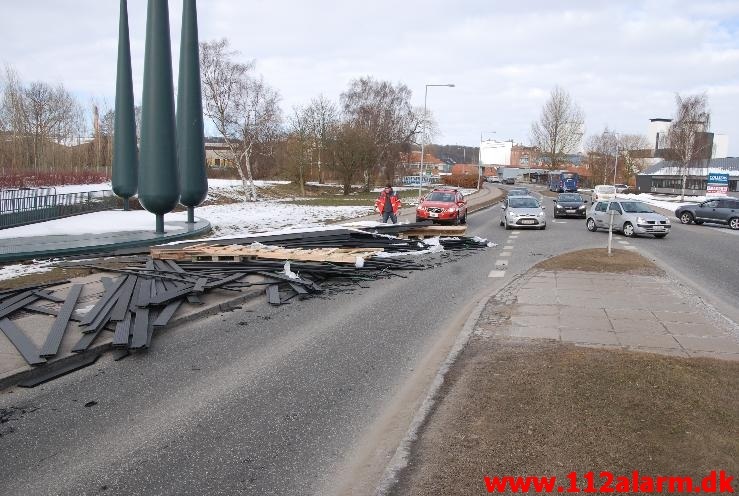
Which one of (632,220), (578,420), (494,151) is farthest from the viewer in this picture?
(494,151)

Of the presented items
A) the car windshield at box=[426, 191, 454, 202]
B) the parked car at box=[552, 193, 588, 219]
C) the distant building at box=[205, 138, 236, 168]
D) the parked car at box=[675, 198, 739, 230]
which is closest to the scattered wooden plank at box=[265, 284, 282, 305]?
the car windshield at box=[426, 191, 454, 202]

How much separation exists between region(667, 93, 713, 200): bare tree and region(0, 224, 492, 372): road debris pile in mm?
45675

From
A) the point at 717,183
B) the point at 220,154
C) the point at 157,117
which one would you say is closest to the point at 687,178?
the point at 717,183

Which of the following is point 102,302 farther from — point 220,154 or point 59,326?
point 220,154

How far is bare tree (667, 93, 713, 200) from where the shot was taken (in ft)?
178

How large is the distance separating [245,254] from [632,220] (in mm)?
16169

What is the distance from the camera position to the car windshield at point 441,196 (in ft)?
86.8

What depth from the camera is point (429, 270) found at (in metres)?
13.6

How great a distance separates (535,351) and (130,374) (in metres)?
4.28

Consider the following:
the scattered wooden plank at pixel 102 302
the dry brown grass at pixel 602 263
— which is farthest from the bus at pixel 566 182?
the scattered wooden plank at pixel 102 302

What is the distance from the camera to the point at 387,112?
74.1m

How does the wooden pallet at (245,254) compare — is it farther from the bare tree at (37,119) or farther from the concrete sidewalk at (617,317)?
the bare tree at (37,119)

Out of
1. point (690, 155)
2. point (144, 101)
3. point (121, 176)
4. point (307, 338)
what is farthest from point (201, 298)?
point (690, 155)

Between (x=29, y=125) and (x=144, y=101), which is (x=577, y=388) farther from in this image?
(x=29, y=125)
